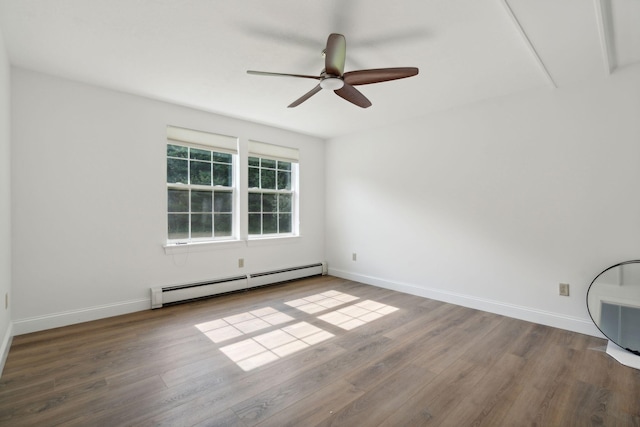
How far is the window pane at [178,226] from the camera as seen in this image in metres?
3.79

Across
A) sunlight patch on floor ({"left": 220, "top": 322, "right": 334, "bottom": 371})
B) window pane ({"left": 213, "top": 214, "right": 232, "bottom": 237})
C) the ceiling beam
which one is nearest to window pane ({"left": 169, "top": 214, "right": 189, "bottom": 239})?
window pane ({"left": 213, "top": 214, "right": 232, "bottom": 237})

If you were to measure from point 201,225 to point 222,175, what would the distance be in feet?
2.48

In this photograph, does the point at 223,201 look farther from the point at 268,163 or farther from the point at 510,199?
the point at 510,199

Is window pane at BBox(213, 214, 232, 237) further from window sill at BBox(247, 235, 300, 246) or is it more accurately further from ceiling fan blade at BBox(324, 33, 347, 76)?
ceiling fan blade at BBox(324, 33, 347, 76)

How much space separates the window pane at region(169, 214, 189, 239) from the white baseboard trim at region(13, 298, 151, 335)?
82cm

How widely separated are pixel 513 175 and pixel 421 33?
6.59ft

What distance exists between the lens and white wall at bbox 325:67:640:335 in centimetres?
278

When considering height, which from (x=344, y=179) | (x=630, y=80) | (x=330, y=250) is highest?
(x=630, y=80)

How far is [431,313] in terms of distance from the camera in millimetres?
3439

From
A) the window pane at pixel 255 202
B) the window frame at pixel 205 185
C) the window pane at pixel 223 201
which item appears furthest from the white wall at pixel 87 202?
the window pane at pixel 255 202

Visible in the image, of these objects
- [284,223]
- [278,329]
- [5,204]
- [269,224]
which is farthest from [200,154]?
[278,329]

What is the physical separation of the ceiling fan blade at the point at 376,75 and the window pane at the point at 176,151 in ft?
8.20

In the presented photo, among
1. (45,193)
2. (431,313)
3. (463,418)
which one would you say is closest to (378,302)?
(431,313)

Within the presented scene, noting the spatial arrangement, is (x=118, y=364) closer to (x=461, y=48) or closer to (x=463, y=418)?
(x=463, y=418)
